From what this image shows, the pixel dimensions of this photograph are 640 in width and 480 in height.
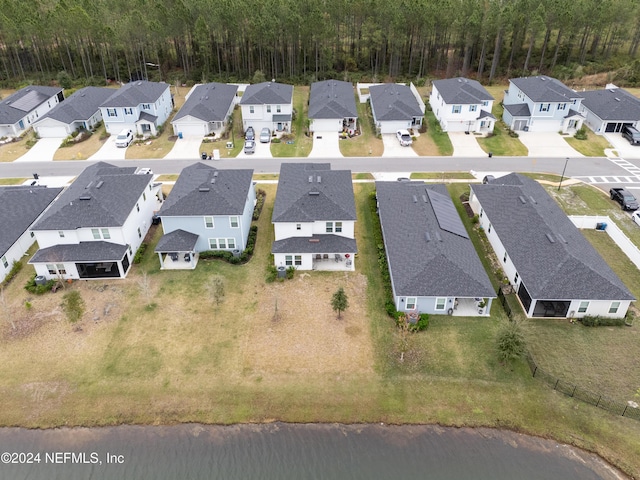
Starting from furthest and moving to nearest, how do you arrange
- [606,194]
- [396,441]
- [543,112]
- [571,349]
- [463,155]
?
[543,112]
[463,155]
[606,194]
[571,349]
[396,441]

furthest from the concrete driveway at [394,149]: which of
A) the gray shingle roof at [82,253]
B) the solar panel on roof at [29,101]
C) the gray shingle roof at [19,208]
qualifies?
the solar panel on roof at [29,101]

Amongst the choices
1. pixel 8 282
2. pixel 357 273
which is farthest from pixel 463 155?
pixel 8 282

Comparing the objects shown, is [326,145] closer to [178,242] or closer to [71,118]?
[178,242]

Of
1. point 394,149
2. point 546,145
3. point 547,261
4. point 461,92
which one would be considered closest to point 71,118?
point 394,149

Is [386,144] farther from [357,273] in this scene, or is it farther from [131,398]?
[131,398]

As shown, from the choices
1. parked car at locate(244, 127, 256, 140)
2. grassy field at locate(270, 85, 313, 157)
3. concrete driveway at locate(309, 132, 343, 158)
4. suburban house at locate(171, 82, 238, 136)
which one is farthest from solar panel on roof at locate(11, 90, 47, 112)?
concrete driveway at locate(309, 132, 343, 158)

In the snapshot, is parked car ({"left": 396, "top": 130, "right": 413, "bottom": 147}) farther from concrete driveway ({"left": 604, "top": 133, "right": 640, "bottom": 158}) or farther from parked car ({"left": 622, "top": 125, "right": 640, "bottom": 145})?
parked car ({"left": 622, "top": 125, "right": 640, "bottom": 145})
